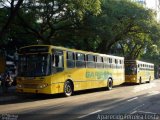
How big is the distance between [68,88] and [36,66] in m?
3.05

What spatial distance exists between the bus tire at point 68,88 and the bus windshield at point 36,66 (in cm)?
221

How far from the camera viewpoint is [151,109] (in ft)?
50.7

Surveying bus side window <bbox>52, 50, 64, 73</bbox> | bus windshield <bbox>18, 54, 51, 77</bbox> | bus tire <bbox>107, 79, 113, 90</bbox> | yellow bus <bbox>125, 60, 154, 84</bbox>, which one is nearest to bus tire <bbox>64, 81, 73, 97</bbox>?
bus side window <bbox>52, 50, 64, 73</bbox>

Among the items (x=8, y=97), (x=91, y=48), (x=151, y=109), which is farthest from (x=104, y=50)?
(x=151, y=109)

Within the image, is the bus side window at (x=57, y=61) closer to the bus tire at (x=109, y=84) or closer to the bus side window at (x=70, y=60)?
the bus side window at (x=70, y=60)

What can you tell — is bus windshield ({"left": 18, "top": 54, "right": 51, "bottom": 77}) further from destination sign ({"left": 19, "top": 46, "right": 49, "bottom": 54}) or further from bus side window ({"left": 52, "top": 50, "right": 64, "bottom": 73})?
bus side window ({"left": 52, "top": 50, "right": 64, "bottom": 73})

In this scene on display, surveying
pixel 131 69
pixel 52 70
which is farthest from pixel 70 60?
pixel 131 69

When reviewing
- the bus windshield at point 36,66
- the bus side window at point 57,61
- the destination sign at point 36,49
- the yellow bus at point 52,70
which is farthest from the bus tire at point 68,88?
the destination sign at point 36,49

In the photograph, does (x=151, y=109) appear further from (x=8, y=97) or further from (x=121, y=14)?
(x=121, y=14)

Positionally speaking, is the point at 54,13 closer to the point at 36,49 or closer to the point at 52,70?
the point at 36,49

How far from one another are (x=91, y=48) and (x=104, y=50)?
1.43m

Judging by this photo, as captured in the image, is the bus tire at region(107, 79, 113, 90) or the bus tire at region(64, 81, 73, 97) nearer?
the bus tire at region(64, 81, 73, 97)

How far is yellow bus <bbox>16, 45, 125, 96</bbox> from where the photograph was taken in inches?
821

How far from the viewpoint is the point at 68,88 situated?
2316cm
